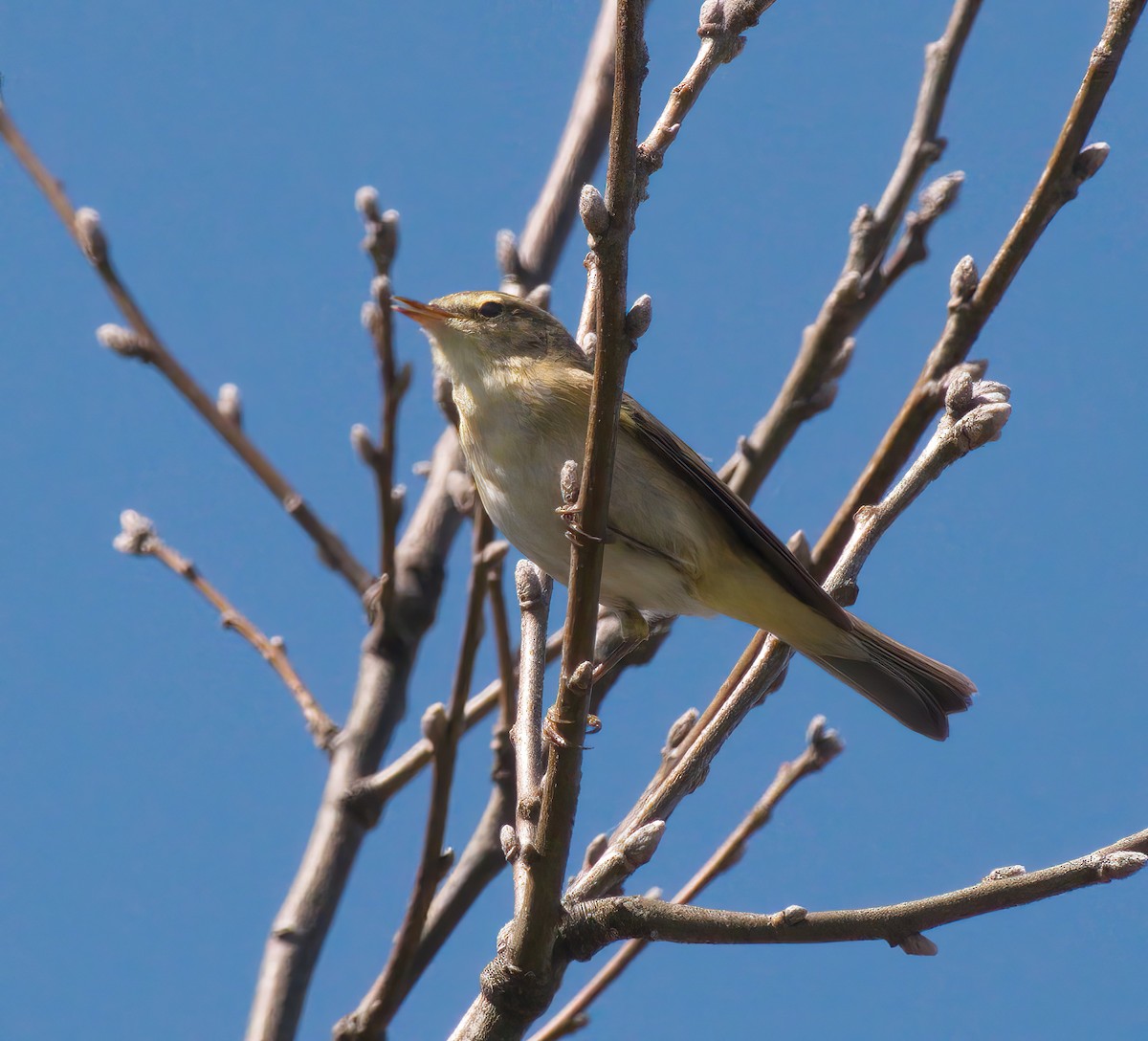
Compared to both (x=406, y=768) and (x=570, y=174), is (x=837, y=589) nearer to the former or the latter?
(x=406, y=768)

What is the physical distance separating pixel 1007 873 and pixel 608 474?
1.00m

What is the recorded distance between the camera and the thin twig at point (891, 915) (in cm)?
220

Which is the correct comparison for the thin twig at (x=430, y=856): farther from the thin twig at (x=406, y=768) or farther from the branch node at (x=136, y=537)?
the branch node at (x=136, y=537)

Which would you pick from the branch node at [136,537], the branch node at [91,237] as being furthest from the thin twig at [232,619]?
the branch node at [91,237]

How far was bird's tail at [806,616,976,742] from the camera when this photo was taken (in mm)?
3977

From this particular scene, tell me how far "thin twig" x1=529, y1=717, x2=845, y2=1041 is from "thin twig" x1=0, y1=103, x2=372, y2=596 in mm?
1529

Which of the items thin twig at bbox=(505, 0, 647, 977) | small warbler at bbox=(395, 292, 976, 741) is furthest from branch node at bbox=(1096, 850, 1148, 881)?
small warbler at bbox=(395, 292, 976, 741)

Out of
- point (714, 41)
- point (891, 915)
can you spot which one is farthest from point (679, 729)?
point (714, 41)

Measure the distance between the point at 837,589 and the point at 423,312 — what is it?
1.74 m

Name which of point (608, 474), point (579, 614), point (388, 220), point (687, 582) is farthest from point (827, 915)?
point (388, 220)

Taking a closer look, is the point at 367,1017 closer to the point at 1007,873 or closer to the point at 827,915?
the point at 827,915

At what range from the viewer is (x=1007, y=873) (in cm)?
225

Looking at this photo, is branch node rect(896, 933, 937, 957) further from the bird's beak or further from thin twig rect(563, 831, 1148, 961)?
the bird's beak

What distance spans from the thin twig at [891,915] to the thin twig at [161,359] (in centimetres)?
210
